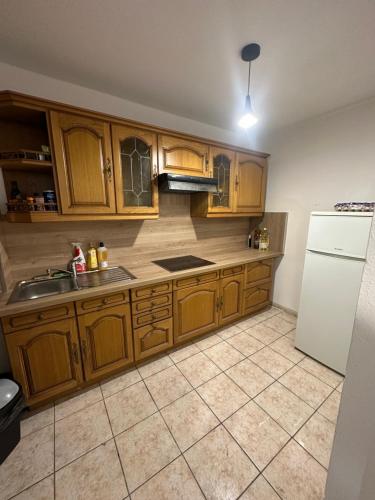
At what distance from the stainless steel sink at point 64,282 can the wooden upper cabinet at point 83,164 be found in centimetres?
53

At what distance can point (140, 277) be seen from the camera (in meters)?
1.67

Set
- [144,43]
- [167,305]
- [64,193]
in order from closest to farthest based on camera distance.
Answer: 1. [144,43]
2. [64,193]
3. [167,305]

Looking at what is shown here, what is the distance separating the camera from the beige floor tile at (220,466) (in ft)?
3.36

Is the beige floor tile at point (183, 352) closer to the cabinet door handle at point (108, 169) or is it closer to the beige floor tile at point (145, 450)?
the beige floor tile at point (145, 450)

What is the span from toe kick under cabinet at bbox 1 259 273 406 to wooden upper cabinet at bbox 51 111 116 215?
72 centimetres

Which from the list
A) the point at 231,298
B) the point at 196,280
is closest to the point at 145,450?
the point at 196,280

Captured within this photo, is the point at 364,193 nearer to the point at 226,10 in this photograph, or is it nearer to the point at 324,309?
the point at 324,309

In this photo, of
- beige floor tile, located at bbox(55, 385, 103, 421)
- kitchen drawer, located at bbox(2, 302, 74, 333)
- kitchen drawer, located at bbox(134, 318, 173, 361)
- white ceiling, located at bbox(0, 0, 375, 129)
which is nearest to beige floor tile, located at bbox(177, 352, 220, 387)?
kitchen drawer, located at bbox(134, 318, 173, 361)

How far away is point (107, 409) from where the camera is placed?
1.42 m

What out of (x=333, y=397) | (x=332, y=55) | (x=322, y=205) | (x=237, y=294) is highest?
(x=332, y=55)

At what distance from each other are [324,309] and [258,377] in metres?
0.83

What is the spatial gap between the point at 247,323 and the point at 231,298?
1.56ft

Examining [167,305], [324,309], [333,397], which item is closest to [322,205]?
[324,309]

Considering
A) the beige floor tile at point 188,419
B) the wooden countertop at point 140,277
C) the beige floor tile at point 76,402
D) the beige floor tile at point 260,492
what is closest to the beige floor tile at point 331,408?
the beige floor tile at point 260,492
